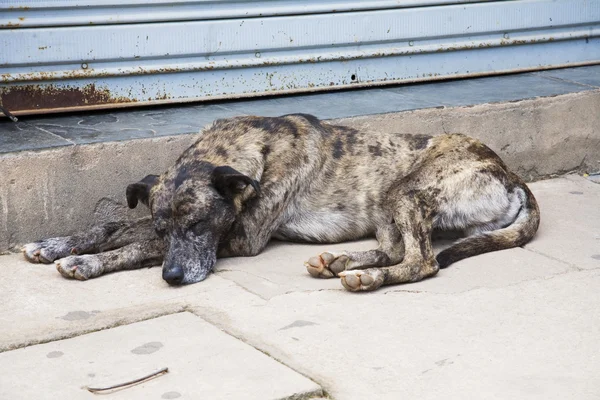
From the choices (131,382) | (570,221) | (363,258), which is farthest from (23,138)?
(570,221)

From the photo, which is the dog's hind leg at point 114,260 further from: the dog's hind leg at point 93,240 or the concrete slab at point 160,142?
the concrete slab at point 160,142


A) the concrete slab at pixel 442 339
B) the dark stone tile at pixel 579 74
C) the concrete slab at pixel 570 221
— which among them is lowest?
the concrete slab at pixel 442 339

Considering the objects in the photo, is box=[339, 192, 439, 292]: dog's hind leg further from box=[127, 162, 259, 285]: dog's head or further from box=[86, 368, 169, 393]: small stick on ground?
box=[86, 368, 169, 393]: small stick on ground

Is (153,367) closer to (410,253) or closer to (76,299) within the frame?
(76,299)

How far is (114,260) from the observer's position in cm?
549

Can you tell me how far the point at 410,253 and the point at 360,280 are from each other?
54 centimetres

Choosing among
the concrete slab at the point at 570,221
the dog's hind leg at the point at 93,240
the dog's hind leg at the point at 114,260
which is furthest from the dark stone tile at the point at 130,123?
the concrete slab at the point at 570,221

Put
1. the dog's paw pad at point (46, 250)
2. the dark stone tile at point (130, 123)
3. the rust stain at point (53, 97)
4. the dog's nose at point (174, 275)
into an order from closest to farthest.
A: the dog's nose at point (174, 275) < the dog's paw pad at point (46, 250) < the dark stone tile at point (130, 123) < the rust stain at point (53, 97)

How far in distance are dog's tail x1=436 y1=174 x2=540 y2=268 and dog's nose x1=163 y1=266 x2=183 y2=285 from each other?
→ 148 cm

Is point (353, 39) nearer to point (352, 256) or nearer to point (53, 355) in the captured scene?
point (352, 256)

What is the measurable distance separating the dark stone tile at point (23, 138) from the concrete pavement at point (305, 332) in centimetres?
65

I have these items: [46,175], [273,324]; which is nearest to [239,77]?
[46,175]

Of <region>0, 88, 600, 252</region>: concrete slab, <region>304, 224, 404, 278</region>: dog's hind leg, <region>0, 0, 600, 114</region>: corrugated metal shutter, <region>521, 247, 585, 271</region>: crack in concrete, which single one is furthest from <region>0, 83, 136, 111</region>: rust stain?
<region>521, 247, 585, 271</region>: crack in concrete

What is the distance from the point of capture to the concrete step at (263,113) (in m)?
5.70
